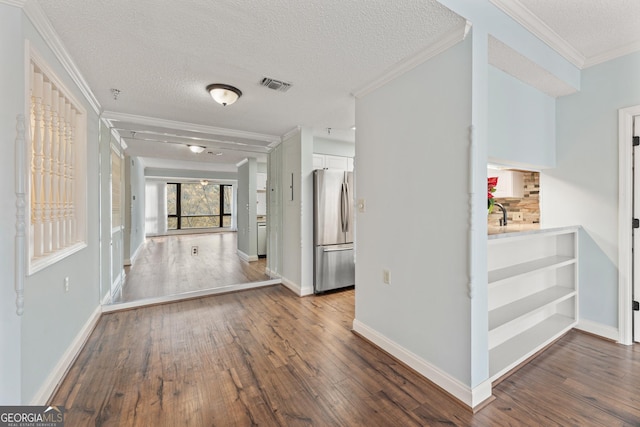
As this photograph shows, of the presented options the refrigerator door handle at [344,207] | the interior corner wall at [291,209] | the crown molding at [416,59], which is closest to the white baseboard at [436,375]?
the interior corner wall at [291,209]

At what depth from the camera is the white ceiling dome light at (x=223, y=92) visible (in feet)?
8.45

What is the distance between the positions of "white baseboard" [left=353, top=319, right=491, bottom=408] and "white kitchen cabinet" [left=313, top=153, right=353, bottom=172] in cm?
273

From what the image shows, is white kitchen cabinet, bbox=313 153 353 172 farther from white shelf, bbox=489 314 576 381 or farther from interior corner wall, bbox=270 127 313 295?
white shelf, bbox=489 314 576 381

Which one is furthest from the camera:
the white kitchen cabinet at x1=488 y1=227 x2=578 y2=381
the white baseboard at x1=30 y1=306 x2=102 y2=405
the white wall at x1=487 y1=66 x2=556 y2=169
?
the white wall at x1=487 y1=66 x2=556 y2=169

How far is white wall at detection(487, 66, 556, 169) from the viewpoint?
2203 mm

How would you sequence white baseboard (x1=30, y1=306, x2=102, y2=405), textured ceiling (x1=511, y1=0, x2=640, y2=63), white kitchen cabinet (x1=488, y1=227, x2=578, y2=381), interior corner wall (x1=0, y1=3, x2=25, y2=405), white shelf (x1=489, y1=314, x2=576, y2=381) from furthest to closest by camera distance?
white kitchen cabinet (x1=488, y1=227, x2=578, y2=381), white shelf (x1=489, y1=314, x2=576, y2=381), textured ceiling (x1=511, y1=0, x2=640, y2=63), white baseboard (x1=30, y1=306, x2=102, y2=405), interior corner wall (x1=0, y1=3, x2=25, y2=405)

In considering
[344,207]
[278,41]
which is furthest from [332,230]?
[278,41]

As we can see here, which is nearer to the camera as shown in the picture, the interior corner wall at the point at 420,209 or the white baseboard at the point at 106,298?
the interior corner wall at the point at 420,209

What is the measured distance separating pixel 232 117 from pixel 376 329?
300 centimetres

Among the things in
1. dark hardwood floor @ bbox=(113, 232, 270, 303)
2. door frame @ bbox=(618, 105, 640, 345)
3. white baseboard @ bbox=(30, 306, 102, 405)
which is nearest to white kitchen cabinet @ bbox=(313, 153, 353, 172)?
dark hardwood floor @ bbox=(113, 232, 270, 303)

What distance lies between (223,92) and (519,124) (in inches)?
106

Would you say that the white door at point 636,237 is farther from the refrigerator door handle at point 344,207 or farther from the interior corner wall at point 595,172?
the refrigerator door handle at point 344,207

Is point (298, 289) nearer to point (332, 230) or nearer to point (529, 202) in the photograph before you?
point (332, 230)

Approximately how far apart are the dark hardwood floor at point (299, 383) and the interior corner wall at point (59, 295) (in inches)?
10.0
